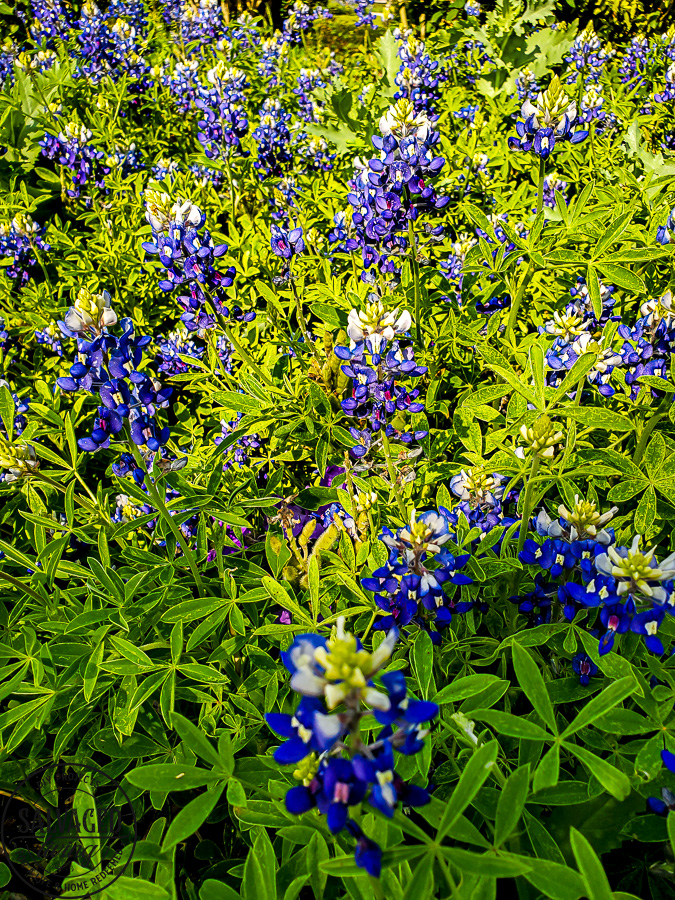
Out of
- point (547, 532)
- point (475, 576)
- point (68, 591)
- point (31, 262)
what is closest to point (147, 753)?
point (68, 591)

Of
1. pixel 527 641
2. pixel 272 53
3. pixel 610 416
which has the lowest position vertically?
pixel 527 641

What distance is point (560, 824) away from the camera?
1.22 meters

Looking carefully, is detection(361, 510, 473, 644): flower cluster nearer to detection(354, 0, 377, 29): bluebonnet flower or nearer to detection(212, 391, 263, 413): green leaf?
detection(212, 391, 263, 413): green leaf

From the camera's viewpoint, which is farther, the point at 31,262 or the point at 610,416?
the point at 31,262

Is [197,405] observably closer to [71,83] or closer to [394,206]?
[394,206]

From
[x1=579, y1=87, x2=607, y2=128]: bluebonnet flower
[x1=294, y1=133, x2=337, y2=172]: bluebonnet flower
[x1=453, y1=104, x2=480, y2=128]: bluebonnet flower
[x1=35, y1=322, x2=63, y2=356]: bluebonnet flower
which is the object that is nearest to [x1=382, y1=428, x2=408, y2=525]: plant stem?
[x1=35, y1=322, x2=63, y2=356]: bluebonnet flower

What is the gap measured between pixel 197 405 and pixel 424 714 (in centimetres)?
281

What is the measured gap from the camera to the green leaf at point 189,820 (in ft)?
3.18

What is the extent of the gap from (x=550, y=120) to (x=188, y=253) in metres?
1.44

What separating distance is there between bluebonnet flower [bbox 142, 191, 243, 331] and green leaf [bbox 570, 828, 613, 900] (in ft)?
6.64

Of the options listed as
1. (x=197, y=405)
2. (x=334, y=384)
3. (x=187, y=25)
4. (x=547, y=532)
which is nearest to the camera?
(x=547, y=532)

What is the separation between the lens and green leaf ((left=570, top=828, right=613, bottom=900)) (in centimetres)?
86

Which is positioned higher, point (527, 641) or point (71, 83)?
point (71, 83)

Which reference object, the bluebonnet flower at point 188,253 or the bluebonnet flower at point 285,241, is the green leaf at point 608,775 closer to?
the bluebonnet flower at point 188,253
